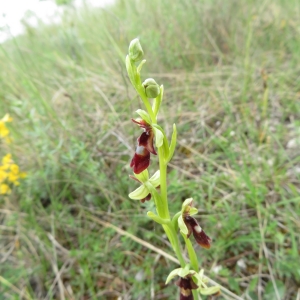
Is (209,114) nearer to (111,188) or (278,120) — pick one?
(278,120)

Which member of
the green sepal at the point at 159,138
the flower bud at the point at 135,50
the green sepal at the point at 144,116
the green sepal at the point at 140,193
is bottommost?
the green sepal at the point at 140,193

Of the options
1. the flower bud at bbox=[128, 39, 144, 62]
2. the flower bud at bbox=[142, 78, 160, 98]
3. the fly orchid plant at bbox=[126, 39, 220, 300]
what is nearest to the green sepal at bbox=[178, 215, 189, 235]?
the fly orchid plant at bbox=[126, 39, 220, 300]

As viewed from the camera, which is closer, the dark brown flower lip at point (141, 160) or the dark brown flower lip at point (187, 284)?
the dark brown flower lip at point (141, 160)

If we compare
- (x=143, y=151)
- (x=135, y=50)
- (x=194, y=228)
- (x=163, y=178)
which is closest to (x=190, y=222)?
(x=194, y=228)

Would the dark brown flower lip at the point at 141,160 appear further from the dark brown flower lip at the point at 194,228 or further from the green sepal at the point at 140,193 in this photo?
the dark brown flower lip at the point at 194,228

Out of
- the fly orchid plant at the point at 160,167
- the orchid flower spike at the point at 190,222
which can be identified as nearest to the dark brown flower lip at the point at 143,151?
the fly orchid plant at the point at 160,167

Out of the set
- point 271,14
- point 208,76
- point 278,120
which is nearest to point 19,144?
point 208,76

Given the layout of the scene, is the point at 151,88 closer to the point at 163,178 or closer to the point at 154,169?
the point at 163,178
